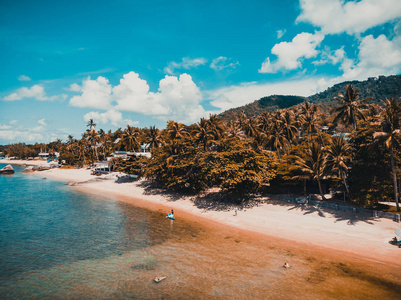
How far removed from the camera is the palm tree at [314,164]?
3250cm

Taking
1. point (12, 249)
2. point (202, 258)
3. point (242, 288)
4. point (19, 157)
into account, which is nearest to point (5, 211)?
point (12, 249)

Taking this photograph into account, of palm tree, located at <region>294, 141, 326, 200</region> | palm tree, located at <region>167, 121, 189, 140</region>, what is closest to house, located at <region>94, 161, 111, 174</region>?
palm tree, located at <region>167, 121, 189, 140</region>

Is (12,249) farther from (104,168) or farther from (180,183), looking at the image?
(104,168)

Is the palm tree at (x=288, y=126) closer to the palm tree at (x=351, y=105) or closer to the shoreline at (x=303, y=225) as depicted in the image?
the palm tree at (x=351, y=105)

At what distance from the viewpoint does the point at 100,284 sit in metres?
17.1

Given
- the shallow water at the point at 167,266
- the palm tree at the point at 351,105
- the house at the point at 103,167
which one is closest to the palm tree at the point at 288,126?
the palm tree at the point at 351,105

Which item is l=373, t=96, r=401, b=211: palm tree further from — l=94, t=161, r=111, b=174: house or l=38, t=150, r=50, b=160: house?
l=38, t=150, r=50, b=160: house

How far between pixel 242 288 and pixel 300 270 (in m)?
6.21

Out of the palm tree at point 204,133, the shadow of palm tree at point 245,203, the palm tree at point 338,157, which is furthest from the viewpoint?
the palm tree at point 204,133

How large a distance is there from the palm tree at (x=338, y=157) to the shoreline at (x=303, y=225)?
19.8 feet

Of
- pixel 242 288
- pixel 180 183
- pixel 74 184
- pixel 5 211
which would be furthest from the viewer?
pixel 74 184

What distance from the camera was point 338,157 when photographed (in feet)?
98.4

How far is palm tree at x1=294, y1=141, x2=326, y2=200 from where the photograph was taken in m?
32.5

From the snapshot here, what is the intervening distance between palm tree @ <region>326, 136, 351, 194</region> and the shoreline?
6.02 m
